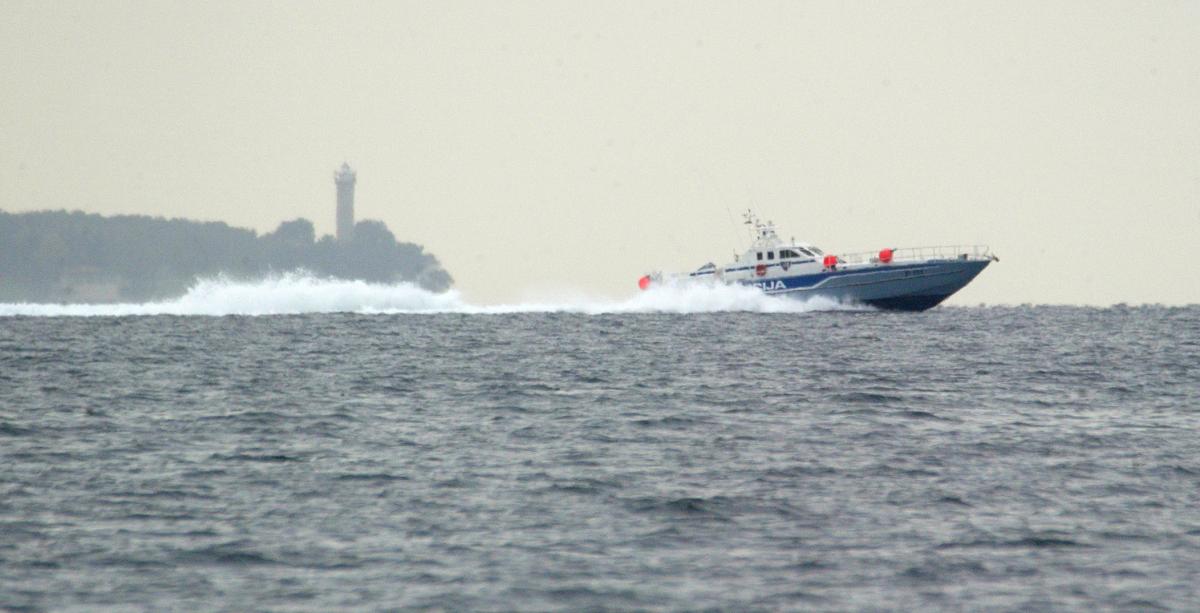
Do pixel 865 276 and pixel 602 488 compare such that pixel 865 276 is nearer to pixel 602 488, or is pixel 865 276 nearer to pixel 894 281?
pixel 894 281

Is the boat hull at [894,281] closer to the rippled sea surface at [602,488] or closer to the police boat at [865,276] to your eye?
the police boat at [865,276]

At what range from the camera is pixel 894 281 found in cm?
6438

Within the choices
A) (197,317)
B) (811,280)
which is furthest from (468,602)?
(197,317)

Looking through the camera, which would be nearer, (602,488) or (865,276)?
(602,488)

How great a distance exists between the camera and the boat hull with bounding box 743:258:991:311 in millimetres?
64312

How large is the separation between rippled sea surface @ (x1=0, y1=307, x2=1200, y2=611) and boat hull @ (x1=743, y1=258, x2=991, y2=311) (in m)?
27.6

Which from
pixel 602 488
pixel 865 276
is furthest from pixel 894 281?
pixel 602 488

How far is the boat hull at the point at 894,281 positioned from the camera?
2532 inches

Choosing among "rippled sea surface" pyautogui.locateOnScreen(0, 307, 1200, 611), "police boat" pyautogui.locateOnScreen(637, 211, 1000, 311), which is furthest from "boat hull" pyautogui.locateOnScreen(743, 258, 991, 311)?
"rippled sea surface" pyautogui.locateOnScreen(0, 307, 1200, 611)

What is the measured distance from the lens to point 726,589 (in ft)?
39.4

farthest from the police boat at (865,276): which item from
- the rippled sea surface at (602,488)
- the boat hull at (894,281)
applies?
the rippled sea surface at (602,488)

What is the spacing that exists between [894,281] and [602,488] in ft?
165

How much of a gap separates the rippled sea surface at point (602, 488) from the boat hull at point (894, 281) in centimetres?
2764

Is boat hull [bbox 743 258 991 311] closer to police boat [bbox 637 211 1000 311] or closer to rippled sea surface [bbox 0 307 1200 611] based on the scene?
police boat [bbox 637 211 1000 311]
